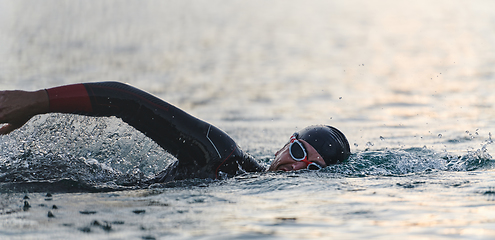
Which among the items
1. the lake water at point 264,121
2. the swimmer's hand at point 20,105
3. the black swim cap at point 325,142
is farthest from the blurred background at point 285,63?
the swimmer's hand at point 20,105

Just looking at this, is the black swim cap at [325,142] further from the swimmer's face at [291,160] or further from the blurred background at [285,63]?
the blurred background at [285,63]

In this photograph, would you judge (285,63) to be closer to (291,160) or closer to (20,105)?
(291,160)

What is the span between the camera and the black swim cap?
5.56 meters

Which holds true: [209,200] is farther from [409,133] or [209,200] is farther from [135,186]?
[409,133]

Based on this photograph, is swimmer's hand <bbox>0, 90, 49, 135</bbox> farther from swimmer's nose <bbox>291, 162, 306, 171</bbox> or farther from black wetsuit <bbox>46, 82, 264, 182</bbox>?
swimmer's nose <bbox>291, 162, 306, 171</bbox>

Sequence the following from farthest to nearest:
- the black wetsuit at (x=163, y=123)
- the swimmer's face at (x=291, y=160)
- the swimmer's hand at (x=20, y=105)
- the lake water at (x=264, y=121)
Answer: the swimmer's face at (x=291, y=160) < the black wetsuit at (x=163, y=123) < the swimmer's hand at (x=20, y=105) < the lake water at (x=264, y=121)

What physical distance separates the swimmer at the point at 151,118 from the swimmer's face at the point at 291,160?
0.31 m

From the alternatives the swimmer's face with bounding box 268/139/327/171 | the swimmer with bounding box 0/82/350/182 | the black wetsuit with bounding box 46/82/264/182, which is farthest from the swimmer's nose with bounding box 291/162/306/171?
the black wetsuit with bounding box 46/82/264/182

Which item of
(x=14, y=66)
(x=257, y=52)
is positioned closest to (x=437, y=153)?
(x=14, y=66)

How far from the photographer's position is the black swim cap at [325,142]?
219 inches

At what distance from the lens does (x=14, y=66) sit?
14812 millimetres

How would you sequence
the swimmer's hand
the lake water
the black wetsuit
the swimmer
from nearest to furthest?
the lake water
the swimmer's hand
the swimmer
the black wetsuit

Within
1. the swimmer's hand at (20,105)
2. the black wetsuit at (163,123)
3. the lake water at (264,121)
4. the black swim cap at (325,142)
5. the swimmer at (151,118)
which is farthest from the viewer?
the black swim cap at (325,142)

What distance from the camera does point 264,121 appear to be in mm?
→ 10734
